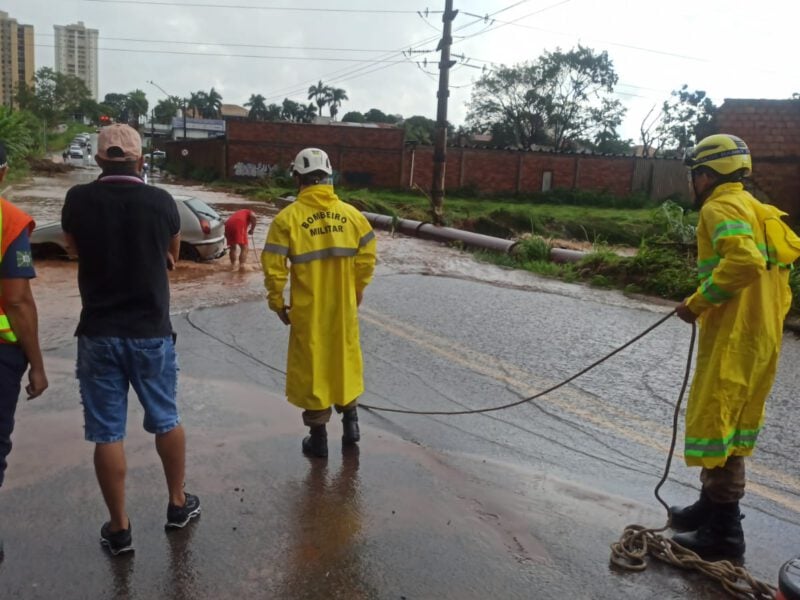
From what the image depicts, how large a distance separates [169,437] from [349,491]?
108 cm

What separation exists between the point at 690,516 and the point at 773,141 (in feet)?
A: 41.7

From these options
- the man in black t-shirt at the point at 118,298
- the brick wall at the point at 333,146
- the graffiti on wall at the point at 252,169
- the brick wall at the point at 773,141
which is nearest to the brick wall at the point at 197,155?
the graffiti on wall at the point at 252,169

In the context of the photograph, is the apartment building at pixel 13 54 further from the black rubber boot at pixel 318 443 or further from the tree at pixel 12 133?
the black rubber boot at pixel 318 443

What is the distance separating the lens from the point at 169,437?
337cm

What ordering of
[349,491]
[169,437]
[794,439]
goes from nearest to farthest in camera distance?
[169,437] → [349,491] → [794,439]

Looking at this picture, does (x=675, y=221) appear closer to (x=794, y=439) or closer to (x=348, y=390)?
(x=794, y=439)

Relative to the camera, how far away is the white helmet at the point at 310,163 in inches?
168

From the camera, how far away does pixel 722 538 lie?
343 centimetres

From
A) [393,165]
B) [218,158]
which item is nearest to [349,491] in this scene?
[393,165]

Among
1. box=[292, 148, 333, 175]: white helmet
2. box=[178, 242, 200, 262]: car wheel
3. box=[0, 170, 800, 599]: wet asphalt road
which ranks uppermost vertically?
box=[292, 148, 333, 175]: white helmet

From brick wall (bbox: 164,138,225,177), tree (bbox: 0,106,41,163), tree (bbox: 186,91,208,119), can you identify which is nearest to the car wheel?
tree (bbox: 0,106,41,163)

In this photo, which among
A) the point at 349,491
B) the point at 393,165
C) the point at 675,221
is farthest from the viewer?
the point at 393,165

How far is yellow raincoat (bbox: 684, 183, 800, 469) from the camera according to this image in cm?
327

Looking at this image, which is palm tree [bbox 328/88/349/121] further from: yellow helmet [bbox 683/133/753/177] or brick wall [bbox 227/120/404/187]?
yellow helmet [bbox 683/133/753/177]
